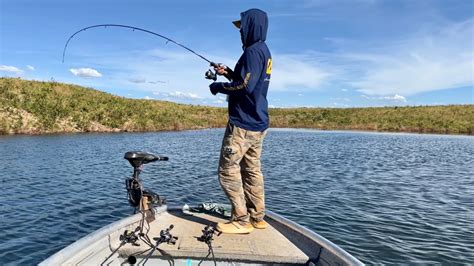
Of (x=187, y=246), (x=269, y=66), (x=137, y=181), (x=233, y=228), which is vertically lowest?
(x=187, y=246)

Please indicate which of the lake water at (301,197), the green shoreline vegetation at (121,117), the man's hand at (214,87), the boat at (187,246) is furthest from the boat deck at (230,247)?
the green shoreline vegetation at (121,117)

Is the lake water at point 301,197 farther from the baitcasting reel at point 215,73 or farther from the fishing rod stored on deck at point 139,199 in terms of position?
the baitcasting reel at point 215,73

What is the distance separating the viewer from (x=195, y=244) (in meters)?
5.28

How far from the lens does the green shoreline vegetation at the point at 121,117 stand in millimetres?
44938

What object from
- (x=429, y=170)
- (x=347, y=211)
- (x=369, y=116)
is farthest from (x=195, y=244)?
(x=369, y=116)

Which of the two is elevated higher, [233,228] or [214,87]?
[214,87]

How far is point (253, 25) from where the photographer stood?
5.64m

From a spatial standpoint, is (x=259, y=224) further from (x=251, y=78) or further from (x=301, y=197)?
(x=301, y=197)

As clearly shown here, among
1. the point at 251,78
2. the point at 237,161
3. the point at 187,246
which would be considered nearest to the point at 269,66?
the point at 251,78

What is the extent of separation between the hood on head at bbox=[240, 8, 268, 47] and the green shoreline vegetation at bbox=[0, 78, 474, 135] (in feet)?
137

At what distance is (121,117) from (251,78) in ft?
166

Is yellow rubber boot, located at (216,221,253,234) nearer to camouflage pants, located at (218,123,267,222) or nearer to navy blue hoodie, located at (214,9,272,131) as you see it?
camouflage pants, located at (218,123,267,222)

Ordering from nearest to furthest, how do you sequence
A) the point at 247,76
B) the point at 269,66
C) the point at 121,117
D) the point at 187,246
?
the point at 187,246, the point at 247,76, the point at 269,66, the point at 121,117

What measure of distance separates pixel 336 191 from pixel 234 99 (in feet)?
36.1
